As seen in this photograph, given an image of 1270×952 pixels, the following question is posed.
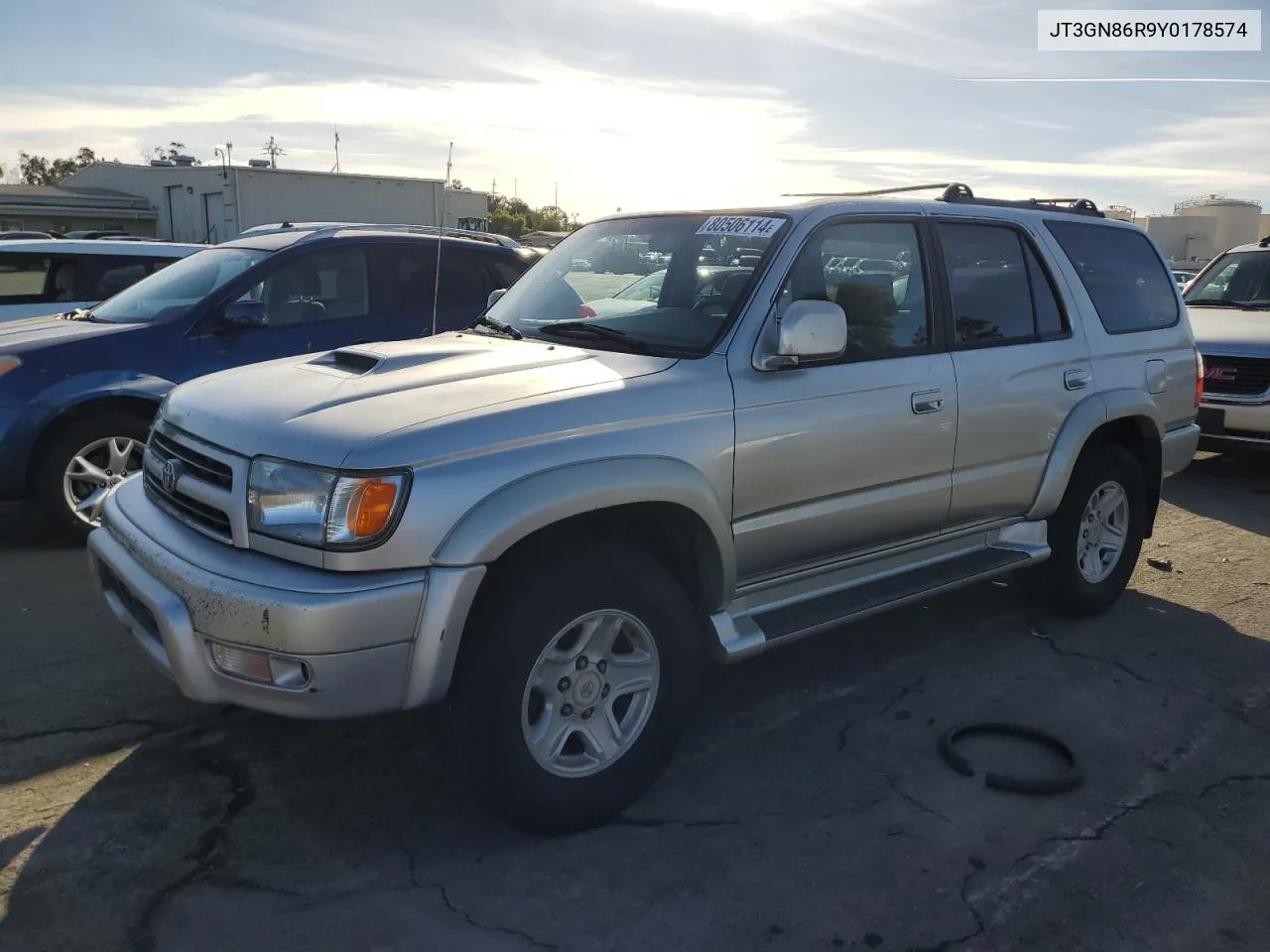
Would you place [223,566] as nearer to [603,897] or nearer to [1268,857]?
[603,897]

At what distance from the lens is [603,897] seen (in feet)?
9.48

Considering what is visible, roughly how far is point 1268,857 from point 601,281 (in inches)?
121

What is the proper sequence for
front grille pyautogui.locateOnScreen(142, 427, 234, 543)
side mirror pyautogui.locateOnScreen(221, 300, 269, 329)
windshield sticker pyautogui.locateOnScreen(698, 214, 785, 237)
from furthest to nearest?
side mirror pyautogui.locateOnScreen(221, 300, 269, 329) < windshield sticker pyautogui.locateOnScreen(698, 214, 785, 237) < front grille pyautogui.locateOnScreen(142, 427, 234, 543)

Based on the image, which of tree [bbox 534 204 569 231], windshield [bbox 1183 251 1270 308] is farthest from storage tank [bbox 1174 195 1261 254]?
windshield [bbox 1183 251 1270 308]

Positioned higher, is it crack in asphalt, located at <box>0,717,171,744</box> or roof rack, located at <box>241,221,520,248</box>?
roof rack, located at <box>241,221,520,248</box>

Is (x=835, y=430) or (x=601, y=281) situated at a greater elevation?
(x=601, y=281)

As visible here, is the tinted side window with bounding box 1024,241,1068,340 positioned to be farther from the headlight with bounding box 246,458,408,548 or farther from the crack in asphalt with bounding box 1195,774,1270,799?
the headlight with bounding box 246,458,408,548

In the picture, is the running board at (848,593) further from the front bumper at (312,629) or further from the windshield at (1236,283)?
the windshield at (1236,283)

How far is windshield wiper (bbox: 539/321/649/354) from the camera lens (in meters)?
3.63

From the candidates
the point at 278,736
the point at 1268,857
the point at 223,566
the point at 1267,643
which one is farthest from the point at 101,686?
the point at 1267,643

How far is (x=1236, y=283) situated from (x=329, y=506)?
9733 mm

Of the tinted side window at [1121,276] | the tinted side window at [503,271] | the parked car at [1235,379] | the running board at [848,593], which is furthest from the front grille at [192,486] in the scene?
the parked car at [1235,379]

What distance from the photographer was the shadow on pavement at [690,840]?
2764mm

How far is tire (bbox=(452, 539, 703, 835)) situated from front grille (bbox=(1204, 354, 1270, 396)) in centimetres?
679
